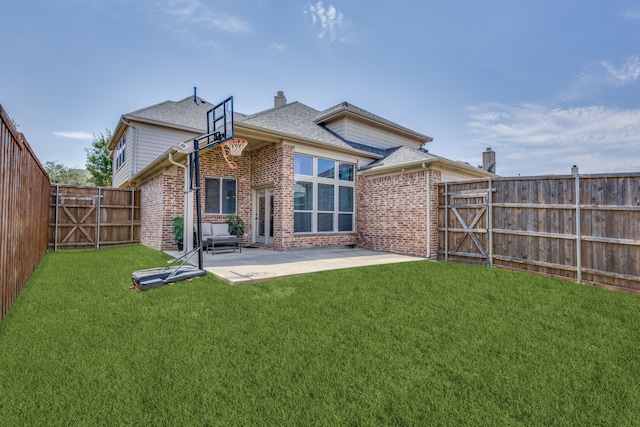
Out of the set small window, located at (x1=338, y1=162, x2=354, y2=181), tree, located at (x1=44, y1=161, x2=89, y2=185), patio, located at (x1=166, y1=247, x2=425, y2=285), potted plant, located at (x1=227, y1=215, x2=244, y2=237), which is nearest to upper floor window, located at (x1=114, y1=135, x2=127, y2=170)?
potted plant, located at (x1=227, y1=215, x2=244, y2=237)

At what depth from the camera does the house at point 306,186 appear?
8.80 meters

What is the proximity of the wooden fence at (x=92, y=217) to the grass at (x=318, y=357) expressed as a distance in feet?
24.0

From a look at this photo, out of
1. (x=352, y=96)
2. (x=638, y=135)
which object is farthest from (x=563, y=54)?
(x=352, y=96)

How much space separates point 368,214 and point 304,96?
766 cm

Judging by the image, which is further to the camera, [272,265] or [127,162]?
[127,162]

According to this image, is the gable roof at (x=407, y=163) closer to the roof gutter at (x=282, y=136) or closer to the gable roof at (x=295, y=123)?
the roof gutter at (x=282, y=136)

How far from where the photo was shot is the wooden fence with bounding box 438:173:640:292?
509cm

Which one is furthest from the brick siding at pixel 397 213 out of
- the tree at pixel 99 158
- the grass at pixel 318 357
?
the tree at pixel 99 158

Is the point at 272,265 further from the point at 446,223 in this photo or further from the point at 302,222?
the point at 446,223

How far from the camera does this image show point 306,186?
9.91m

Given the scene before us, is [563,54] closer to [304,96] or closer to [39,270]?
[304,96]

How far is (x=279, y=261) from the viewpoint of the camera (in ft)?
23.7

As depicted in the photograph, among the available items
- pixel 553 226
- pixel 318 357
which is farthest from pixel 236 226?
pixel 553 226

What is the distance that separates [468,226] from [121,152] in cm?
1595
